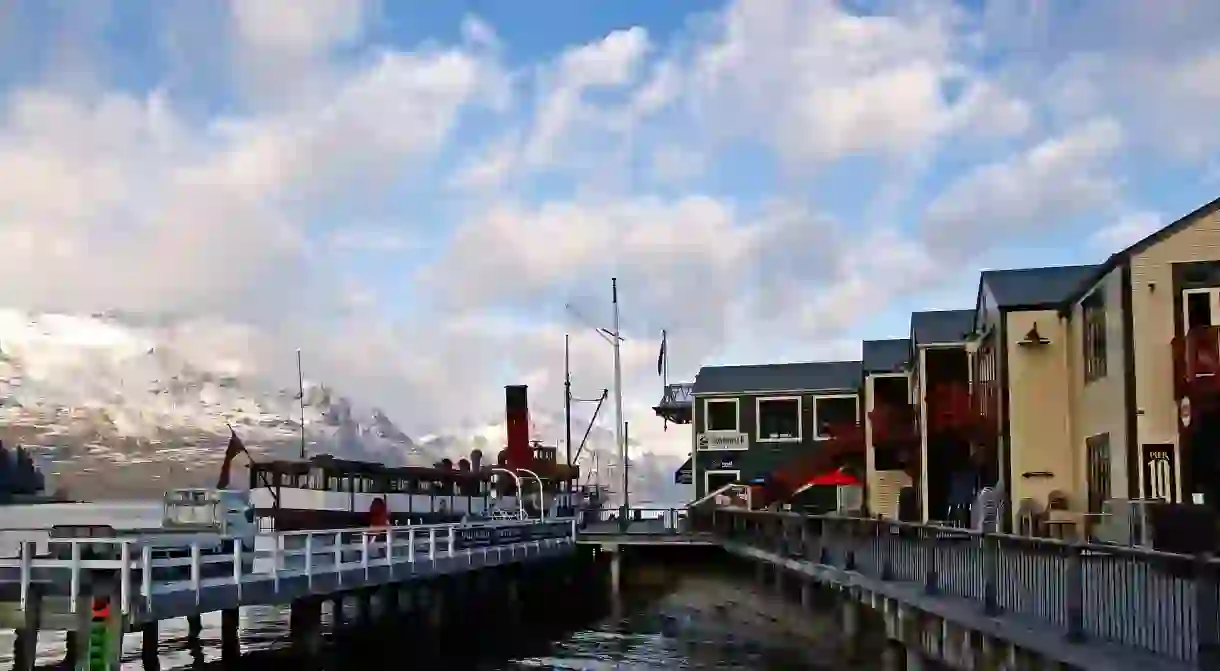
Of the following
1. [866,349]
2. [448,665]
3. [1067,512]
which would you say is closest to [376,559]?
[448,665]

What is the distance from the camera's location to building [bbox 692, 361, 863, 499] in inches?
2452

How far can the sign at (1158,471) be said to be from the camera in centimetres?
2473

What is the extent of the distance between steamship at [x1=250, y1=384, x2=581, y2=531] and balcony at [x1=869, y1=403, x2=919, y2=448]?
15.2 metres

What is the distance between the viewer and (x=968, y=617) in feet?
53.0

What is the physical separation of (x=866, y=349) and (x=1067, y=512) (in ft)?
91.9

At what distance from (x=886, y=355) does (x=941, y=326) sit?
1016 cm

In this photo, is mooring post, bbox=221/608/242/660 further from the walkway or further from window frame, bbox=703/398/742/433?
window frame, bbox=703/398/742/433

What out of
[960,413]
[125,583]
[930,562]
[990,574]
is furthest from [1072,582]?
[960,413]

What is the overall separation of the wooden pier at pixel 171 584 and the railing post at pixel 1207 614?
14311 millimetres

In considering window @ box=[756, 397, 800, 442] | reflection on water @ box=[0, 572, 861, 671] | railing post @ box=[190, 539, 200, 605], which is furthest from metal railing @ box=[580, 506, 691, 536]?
railing post @ box=[190, 539, 200, 605]

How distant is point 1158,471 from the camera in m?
25.0

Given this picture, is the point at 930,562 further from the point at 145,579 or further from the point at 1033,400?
the point at 1033,400

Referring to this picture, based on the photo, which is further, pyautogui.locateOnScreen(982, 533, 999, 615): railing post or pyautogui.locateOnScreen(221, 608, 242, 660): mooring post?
pyautogui.locateOnScreen(221, 608, 242, 660): mooring post

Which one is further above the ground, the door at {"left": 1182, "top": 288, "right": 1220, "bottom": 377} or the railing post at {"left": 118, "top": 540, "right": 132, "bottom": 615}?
the door at {"left": 1182, "top": 288, "right": 1220, "bottom": 377}
